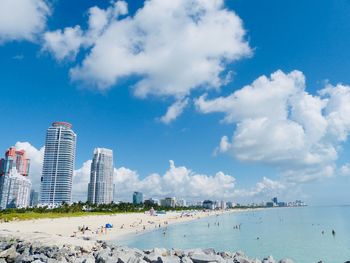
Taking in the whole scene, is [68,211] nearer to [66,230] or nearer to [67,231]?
[66,230]

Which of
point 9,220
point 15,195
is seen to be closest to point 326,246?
point 9,220

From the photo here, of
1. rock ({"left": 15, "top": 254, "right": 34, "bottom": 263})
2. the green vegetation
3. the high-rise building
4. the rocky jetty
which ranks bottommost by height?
rock ({"left": 15, "top": 254, "right": 34, "bottom": 263})

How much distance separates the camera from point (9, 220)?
232 ft

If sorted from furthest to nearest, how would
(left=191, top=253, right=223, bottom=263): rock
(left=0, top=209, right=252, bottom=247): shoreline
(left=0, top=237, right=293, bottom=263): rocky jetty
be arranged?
(left=0, top=209, right=252, bottom=247): shoreline, (left=191, top=253, right=223, bottom=263): rock, (left=0, top=237, right=293, bottom=263): rocky jetty

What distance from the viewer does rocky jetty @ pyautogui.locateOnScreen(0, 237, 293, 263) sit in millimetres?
18359

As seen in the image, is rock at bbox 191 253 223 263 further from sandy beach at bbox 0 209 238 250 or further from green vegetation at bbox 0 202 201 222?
green vegetation at bbox 0 202 201 222

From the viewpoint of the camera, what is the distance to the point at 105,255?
19.5 meters

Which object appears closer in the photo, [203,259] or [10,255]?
[203,259]

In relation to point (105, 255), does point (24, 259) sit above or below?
below

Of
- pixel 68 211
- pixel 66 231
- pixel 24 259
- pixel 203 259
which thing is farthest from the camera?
pixel 68 211

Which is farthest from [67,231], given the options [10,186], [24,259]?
[10,186]

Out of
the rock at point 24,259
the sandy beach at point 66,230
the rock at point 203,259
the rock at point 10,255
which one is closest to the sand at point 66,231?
the sandy beach at point 66,230

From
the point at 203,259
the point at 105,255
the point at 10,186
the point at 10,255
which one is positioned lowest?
the point at 10,255

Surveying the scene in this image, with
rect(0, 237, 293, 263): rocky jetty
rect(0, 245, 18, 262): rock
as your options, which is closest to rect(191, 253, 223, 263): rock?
rect(0, 237, 293, 263): rocky jetty
